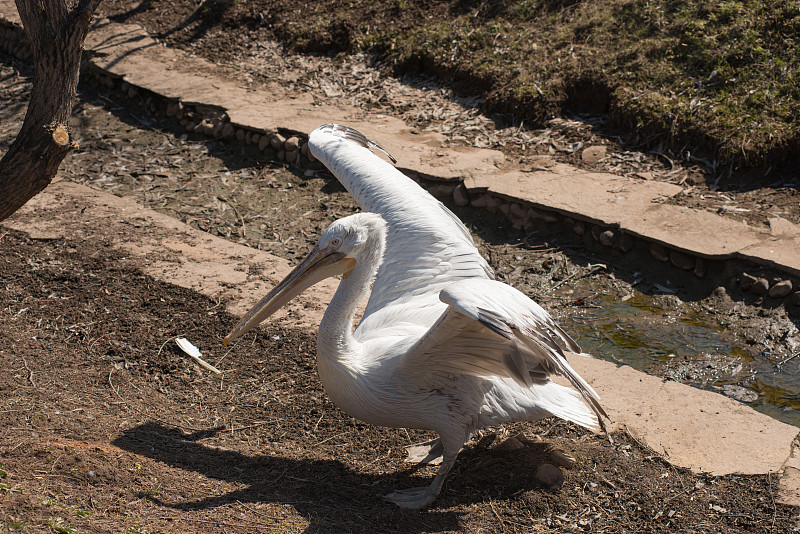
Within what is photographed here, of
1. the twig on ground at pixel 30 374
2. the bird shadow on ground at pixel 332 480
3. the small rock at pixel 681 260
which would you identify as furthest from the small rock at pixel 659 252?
the twig on ground at pixel 30 374

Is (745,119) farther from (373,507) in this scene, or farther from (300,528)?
(300,528)

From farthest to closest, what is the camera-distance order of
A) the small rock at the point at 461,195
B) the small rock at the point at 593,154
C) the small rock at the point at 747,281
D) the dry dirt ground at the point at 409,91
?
1. the small rock at the point at 593,154
2. the small rock at the point at 461,195
3. the dry dirt ground at the point at 409,91
4. the small rock at the point at 747,281

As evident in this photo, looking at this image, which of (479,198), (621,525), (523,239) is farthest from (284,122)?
(621,525)

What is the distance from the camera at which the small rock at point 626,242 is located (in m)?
5.09

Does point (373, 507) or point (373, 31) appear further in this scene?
point (373, 31)

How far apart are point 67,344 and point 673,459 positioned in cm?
317

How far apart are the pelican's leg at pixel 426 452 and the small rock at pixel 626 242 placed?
2.26m

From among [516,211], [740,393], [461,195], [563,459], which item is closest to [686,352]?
[740,393]

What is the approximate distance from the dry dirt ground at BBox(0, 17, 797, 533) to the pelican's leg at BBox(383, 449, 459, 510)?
0.14ft

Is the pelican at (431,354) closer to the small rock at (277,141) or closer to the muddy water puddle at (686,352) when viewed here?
the muddy water puddle at (686,352)

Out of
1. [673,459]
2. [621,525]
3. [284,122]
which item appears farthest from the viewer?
[284,122]

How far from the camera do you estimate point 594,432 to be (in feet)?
11.0

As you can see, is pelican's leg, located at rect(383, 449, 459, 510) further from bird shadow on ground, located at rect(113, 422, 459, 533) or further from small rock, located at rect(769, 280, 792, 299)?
small rock, located at rect(769, 280, 792, 299)

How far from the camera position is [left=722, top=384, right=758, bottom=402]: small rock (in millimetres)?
3934
